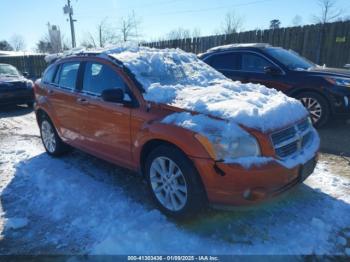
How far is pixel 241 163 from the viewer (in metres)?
2.87

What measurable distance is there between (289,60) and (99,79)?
4608 millimetres

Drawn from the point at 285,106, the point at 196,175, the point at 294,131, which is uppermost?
the point at 285,106

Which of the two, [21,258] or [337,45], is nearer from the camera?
[21,258]

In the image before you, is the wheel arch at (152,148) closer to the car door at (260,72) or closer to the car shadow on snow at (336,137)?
the car shadow on snow at (336,137)

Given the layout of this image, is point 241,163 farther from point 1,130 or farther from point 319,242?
point 1,130

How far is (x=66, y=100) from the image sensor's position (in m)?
4.77

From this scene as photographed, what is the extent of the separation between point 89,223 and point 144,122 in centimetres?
123

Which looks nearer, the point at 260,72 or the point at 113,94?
the point at 113,94

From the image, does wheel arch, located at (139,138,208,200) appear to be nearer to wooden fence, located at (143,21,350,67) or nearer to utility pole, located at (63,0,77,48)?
wooden fence, located at (143,21,350,67)

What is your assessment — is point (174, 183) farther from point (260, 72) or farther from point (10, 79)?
point (10, 79)

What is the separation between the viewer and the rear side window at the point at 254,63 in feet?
23.1

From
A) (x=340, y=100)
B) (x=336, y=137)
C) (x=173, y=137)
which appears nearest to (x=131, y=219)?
(x=173, y=137)

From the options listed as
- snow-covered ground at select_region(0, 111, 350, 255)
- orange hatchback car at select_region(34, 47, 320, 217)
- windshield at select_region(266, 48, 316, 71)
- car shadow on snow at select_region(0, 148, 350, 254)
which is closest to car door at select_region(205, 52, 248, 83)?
windshield at select_region(266, 48, 316, 71)

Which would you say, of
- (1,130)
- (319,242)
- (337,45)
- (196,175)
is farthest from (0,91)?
(337,45)
